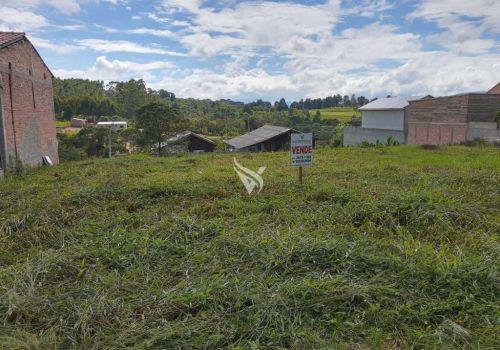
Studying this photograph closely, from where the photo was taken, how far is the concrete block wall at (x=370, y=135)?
24391 millimetres

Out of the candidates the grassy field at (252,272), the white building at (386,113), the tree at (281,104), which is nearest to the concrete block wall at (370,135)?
the white building at (386,113)

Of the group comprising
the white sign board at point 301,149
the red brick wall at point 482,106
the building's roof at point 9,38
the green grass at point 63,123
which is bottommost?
the white sign board at point 301,149

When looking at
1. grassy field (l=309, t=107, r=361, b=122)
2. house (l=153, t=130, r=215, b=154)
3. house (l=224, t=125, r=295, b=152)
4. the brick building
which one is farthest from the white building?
the brick building

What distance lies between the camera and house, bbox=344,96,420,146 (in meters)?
24.5

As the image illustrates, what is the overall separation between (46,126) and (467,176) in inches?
544

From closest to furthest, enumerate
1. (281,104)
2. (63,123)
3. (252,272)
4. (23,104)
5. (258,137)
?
(252,272), (23,104), (258,137), (63,123), (281,104)

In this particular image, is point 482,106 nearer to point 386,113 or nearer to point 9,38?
point 386,113

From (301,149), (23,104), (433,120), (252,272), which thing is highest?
(23,104)

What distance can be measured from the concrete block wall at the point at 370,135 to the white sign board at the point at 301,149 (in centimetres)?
1915

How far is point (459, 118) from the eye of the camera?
19.4 m

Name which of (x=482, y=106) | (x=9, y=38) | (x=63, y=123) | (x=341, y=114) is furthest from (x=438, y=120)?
(x=63, y=123)

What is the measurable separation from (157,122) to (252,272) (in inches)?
688

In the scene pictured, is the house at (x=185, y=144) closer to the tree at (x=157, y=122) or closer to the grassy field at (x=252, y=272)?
the tree at (x=157, y=122)

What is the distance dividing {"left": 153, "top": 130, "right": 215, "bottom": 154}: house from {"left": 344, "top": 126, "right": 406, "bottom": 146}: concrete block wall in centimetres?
953
